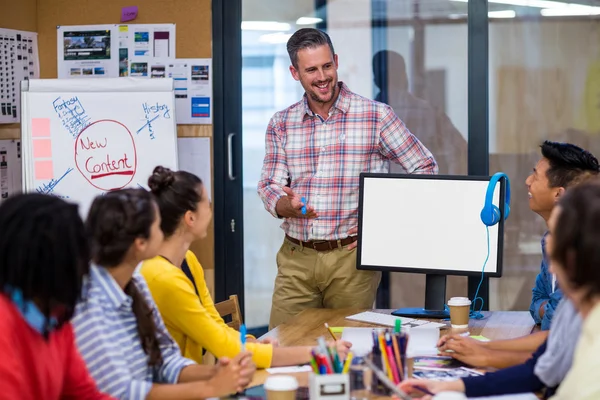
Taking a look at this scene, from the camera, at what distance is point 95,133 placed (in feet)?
12.9

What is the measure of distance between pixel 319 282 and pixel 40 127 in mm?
1560

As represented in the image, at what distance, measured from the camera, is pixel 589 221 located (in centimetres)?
147

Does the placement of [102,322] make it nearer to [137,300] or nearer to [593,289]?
[137,300]

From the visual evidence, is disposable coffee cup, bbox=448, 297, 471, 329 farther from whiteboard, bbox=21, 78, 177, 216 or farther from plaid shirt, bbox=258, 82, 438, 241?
whiteboard, bbox=21, 78, 177, 216

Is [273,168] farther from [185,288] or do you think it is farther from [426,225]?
[185,288]

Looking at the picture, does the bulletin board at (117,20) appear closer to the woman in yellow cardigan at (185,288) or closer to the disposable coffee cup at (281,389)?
the woman in yellow cardigan at (185,288)

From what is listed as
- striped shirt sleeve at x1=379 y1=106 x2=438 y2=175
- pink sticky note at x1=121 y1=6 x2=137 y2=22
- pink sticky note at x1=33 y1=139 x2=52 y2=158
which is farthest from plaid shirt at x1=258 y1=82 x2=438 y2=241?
pink sticky note at x1=121 y1=6 x2=137 y2=22

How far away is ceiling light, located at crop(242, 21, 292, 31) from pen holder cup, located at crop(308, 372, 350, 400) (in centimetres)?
283

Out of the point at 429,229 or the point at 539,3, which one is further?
the point at 539,3

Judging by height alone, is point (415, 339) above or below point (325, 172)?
below

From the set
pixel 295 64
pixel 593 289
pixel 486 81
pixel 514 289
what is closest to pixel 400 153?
pixel 295 64

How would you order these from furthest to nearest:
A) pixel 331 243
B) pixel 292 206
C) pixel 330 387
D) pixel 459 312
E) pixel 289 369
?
pixel 331 243 < pixel 292 206 < pixel 459 312 < pixel 289 369 < pixel 330 387

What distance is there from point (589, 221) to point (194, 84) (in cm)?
293

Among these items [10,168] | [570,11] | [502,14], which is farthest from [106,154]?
[570,11]
